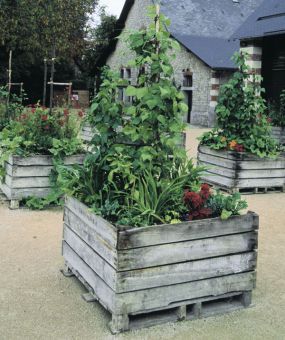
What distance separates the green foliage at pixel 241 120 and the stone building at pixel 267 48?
5567 millimetres

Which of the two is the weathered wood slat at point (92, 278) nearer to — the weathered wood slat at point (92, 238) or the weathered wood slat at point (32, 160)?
the weathered wood slat at point (92, 238)

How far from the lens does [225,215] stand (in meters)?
3.83

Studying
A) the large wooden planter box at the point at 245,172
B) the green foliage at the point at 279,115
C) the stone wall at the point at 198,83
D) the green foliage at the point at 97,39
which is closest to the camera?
the large wooden planter box at the point at 245,172

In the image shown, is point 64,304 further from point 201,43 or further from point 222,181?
point 201,43

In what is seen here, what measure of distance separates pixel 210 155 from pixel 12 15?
22686mm

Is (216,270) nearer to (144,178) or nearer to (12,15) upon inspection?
(144,178)

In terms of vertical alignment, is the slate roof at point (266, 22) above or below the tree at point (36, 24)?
below

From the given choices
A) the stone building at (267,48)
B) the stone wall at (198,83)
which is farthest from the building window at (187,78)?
the stone building at (267,48)

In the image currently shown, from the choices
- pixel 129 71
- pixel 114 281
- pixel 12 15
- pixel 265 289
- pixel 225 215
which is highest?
pixel 12 15

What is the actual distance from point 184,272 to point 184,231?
0.96ft

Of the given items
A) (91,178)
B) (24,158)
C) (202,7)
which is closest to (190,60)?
(202,7)

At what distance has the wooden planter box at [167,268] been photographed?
3.55m

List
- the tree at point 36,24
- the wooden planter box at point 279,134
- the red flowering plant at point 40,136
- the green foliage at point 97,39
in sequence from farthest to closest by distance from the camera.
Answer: the green foliage at point 97,39 → the tree at point 36,24 → the wooden planter box at point 279,134 → the red flowering plant at point 40,136

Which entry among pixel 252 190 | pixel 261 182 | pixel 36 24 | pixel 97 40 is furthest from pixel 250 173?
pixel 97 40
